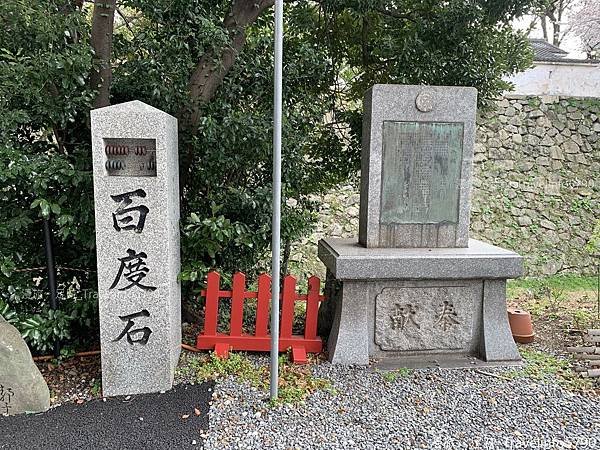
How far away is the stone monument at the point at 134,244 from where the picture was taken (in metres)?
3.27

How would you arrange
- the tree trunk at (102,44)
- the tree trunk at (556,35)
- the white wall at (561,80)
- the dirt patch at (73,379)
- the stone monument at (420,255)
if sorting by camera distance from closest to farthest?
1. the dirt patch at (73,379)
2. the tree trunk at (102,44)
3. the stone monument at (420,255)
4. the white wall at (561,80)
5. the tree trunk at (556,35)

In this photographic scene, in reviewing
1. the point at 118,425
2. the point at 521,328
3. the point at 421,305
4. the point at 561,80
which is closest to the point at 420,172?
the point at 421,305

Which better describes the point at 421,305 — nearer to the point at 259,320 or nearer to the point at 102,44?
the point at 259,320

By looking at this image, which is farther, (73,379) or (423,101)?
(423,101)

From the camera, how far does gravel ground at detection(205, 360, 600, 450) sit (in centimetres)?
292

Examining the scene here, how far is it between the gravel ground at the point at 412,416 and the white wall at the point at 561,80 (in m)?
6.60

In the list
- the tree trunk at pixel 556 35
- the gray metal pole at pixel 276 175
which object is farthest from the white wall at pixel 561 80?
the tree trunk at pixel 556 35

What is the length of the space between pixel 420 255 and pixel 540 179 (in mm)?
5696

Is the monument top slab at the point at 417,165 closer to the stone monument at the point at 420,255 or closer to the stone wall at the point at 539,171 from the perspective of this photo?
the stone monument at the point at 420,255

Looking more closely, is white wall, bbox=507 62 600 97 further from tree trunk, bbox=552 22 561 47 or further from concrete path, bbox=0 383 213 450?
tree trunk, bbox=552 22 561 47

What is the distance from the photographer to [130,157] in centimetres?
334

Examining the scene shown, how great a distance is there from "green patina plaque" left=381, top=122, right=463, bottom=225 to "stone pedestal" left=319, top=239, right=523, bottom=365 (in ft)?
1.17

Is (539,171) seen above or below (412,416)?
above

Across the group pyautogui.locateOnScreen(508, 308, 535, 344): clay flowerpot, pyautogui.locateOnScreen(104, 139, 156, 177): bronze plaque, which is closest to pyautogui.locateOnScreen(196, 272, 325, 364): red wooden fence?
pyautogui.locateOnScreen(104, 139, 156, 177): bronze plaque
